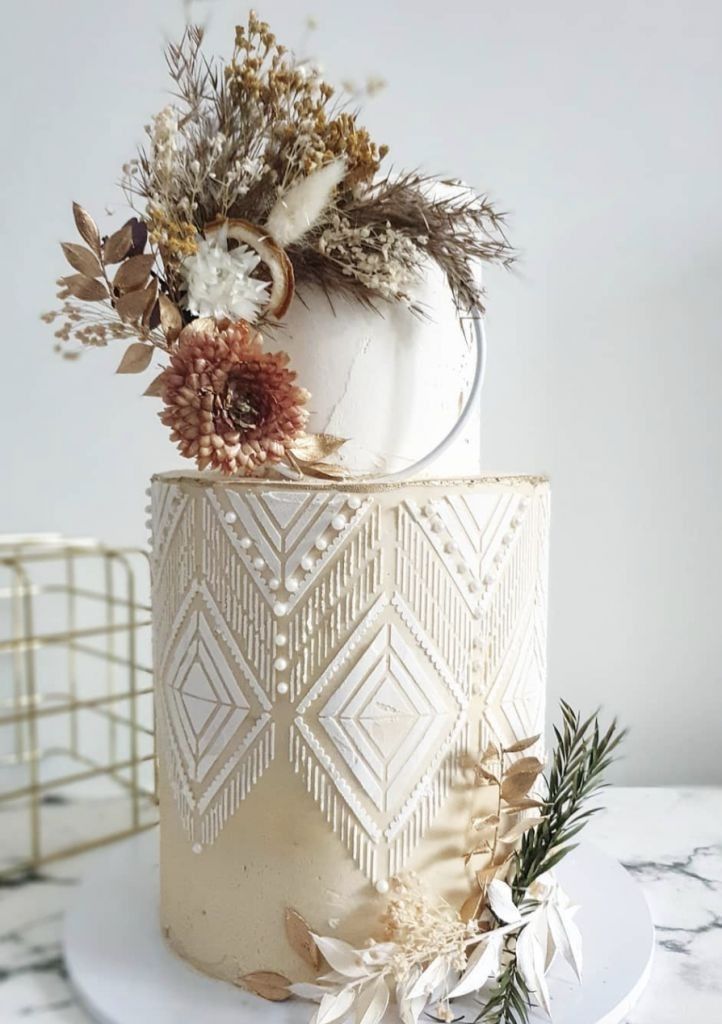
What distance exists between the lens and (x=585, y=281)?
3.92 feet

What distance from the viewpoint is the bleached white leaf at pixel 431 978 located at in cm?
64

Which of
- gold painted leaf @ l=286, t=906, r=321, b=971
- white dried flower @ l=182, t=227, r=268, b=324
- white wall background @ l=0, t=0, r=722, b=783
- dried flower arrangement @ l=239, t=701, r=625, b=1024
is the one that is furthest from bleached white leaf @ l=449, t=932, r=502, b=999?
white wall background @ l=0, t=0, r=722, b=783

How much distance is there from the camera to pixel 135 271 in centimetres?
67

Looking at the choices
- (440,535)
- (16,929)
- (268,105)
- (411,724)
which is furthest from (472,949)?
(268,105)

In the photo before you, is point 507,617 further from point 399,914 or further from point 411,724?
point 399,914

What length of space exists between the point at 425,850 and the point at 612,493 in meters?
0.66

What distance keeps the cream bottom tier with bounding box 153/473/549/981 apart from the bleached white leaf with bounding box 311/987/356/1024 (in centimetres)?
6

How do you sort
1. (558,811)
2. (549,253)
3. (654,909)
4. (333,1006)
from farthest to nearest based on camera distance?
(549,253) → (654,909) → (558,811) → (333,1006)

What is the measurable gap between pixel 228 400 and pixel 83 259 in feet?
0.54

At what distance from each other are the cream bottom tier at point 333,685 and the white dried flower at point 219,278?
13 centimetres

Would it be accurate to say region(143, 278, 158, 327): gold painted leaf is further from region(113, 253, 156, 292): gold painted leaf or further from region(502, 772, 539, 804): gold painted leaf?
region(502, 772, 539, 804): gold painted leaf

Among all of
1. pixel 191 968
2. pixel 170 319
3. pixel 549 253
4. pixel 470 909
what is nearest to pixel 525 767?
pixel 470 909

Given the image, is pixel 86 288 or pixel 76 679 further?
pixel 76 679

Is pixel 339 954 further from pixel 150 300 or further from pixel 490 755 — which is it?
pixel 150 300
